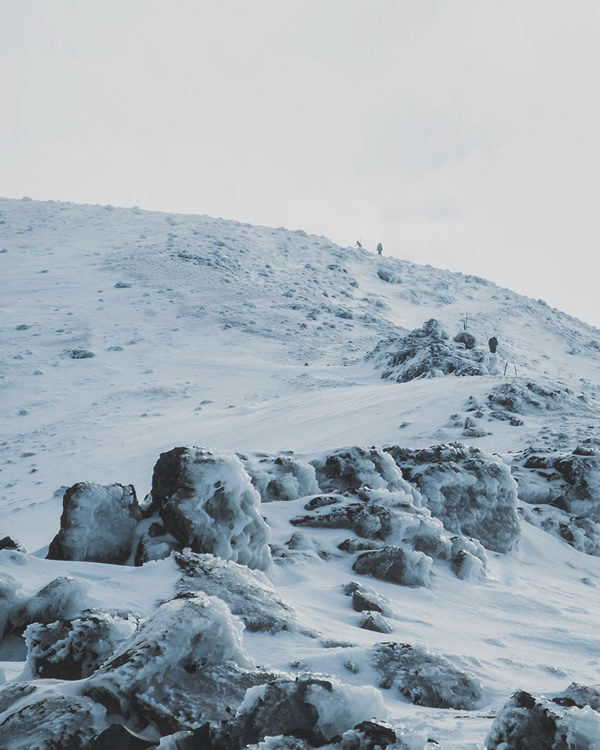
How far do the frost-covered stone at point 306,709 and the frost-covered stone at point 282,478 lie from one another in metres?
5.42

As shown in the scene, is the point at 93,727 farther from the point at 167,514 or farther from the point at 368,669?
the point at 167,514

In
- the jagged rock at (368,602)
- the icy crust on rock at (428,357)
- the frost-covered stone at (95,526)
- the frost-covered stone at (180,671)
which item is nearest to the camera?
the frost-covered stone at (180,671)

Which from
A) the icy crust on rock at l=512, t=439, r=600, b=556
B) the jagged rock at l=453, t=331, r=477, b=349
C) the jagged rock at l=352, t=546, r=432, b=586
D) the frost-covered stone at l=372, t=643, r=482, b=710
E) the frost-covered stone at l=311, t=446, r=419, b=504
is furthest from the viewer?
the jagged rock at l=453, t=331, r=477, b=349

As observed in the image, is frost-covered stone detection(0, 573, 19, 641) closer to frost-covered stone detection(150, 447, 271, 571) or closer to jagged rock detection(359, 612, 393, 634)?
frost-covered stone detection(150, 447, 271, 571)

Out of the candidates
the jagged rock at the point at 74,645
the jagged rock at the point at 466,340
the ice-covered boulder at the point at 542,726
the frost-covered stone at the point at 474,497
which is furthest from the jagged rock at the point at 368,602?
the jagged rock at the point at 466,340

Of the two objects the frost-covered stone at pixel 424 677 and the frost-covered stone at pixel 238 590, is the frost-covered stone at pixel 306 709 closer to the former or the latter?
the frost-covered stone at pixel 424 677

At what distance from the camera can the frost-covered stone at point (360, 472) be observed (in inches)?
331

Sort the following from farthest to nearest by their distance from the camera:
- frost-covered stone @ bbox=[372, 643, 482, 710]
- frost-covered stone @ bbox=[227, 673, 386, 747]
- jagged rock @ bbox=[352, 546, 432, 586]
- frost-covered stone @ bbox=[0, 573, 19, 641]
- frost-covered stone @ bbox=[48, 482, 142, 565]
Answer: jagged rock @ bbox=[352, 546, 432, 586] → frost-covered stone @ bbox=[48, 482, 142, 565] → frost-covered stone @ bbox=[0, 573, 19, 641] → frost-covered stone @ bbox=[372, 643, 482, 710] → frost-covered stone @ bbox=[227, 673, 386, 747]

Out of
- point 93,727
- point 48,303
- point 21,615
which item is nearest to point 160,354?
point 48,303

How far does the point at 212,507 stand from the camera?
217 inches

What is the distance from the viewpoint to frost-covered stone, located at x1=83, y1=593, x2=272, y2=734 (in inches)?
104

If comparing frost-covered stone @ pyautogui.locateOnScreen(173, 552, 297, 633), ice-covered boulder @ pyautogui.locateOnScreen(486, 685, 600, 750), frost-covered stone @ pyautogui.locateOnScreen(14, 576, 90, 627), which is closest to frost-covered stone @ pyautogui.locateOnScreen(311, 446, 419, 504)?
frost-covered stone @ pyautogui.locateOnScreen(173, 552, 297, 633)

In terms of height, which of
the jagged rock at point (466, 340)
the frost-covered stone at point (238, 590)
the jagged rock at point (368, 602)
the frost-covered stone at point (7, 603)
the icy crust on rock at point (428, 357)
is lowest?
the jagged rock at point (368, 602)

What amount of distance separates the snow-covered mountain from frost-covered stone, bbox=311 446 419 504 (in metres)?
0.03
